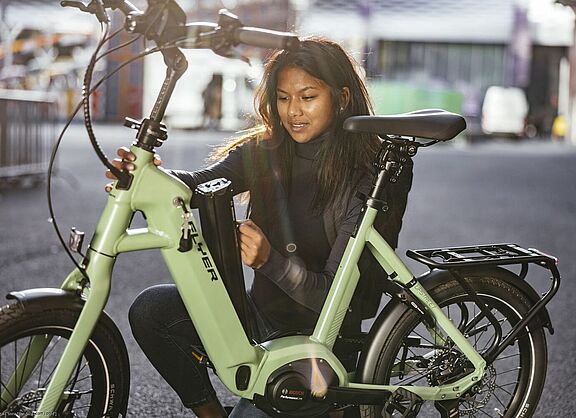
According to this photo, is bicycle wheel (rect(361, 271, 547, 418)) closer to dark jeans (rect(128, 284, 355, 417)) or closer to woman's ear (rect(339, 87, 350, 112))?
dark jeans (rect(128, 284, 355, 417))

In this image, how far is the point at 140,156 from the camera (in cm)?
261

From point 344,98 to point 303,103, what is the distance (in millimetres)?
143

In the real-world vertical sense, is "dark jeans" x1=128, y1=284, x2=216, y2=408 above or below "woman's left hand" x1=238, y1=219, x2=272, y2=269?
below

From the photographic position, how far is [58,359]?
264 centimetres

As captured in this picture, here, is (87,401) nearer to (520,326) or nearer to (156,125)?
(156,125)

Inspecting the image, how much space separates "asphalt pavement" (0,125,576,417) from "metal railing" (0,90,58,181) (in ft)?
1.11

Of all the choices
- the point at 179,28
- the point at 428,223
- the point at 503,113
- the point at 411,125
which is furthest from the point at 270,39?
the point at 503,113

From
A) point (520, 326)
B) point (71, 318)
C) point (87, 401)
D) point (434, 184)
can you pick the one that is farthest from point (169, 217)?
point (434, 184)

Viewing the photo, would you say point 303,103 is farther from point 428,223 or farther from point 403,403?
point 428,223

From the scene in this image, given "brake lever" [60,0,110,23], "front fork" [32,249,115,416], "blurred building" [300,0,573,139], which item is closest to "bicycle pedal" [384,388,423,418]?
"front fork" [32,249,115,416]

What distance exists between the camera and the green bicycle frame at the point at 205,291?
102 inches

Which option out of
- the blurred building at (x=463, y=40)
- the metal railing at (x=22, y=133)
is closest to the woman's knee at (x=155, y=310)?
the metal railing at (x=22, y=133)

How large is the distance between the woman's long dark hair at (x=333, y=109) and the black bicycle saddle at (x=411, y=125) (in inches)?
10.1

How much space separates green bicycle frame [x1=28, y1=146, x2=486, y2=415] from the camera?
2590mm
